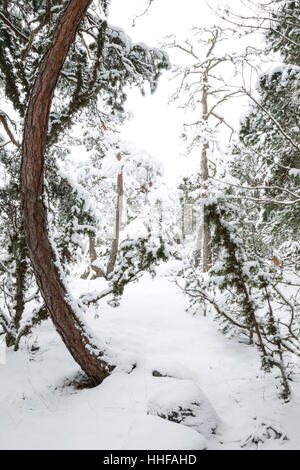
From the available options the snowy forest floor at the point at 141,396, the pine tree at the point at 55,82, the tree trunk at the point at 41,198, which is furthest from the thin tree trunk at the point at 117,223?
the tree trunk at the point at 41,198

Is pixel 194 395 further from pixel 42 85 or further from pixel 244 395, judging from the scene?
pixel 42 85

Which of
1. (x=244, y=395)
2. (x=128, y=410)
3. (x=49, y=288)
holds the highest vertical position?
(x=49, y=288)

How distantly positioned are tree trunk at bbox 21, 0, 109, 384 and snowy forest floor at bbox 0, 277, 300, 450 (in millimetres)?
619

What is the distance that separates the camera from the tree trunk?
9.47ft

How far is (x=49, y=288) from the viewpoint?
11.2ft

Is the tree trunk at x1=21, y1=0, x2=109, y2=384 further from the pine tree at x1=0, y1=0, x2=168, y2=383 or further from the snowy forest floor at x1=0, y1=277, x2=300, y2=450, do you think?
the snowy forest floor at x1=0, y1=277, x2=300, y2=450

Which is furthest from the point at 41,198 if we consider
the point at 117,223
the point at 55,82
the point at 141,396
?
the point at 117,223

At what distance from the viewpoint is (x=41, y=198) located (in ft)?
10.9

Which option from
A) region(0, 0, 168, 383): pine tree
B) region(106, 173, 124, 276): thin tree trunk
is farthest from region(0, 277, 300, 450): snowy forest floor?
region(106, 173, 124, 276): thin tree trunk

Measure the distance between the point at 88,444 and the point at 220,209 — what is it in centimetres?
340

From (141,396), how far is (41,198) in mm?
3223

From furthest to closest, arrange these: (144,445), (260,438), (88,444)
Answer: (260,438)
(88,444)
(144,445)

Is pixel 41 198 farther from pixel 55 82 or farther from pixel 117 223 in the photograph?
pixel 117 223
